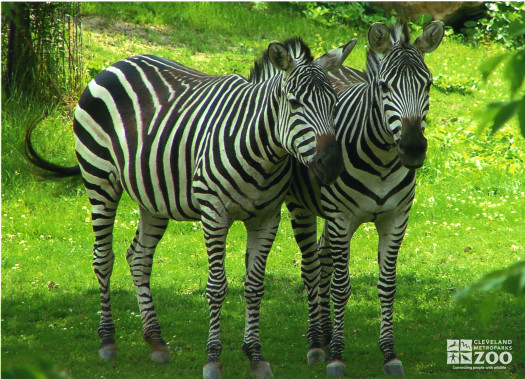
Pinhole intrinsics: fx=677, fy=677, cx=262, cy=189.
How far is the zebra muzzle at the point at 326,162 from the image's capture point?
455 cm

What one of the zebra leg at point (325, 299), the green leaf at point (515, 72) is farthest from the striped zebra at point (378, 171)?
the green leaf at point (515, 72)

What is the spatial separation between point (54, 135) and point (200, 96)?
5.73 meters

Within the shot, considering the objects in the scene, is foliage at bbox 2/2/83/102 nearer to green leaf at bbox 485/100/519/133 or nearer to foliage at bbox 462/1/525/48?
foliage at bbox 462/1/525/48

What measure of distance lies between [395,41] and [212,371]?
9.50 feet

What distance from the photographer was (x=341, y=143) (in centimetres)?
543

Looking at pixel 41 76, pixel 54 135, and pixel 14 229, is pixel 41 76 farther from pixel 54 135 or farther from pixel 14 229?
pixel 14 229

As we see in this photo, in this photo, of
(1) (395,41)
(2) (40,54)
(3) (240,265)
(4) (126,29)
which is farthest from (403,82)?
(4) (126,29)

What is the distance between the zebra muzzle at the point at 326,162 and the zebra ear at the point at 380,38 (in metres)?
0.94

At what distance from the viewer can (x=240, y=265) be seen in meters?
8.44

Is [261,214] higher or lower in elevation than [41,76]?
lower

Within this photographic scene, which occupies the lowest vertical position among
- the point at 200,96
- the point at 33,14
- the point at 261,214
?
the point at 261,214

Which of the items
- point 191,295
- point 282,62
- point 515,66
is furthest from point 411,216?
point 515,66

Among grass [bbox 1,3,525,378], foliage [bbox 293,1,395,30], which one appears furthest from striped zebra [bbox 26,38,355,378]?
foliage [bbox 293,1,395,30]

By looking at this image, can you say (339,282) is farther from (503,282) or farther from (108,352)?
(503,282)
